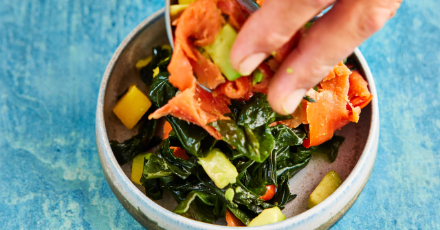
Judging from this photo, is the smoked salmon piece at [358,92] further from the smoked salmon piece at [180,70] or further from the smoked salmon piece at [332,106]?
the smoked salmon piece at [180,70]

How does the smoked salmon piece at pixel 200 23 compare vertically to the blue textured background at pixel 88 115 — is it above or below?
above

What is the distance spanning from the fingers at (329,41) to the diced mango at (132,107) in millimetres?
1318

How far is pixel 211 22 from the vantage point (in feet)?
5.65

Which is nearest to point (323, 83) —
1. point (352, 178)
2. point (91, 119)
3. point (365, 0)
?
point (352, 178)

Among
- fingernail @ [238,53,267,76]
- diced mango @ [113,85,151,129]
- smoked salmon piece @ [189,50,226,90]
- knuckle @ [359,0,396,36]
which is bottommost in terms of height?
diced mango @ [113,85,151,129]

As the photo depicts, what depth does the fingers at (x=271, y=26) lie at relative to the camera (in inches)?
56.9

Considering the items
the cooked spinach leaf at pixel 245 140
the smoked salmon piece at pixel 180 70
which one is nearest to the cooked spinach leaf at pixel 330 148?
the cooked spinach leaf at pixel 245 140

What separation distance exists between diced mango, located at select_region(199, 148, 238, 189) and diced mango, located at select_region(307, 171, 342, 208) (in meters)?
0.56

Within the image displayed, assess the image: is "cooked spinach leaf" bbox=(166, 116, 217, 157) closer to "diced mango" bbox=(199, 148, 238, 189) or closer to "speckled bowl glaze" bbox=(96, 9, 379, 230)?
"diced mango" bbox=(199, 148, 238, 189)

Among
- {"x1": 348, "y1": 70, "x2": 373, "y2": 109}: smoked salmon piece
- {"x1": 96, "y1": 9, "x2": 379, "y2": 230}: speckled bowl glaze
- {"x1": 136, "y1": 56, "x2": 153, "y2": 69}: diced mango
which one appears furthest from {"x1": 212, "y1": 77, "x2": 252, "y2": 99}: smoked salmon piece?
{"x1": 136, "y1": 56, "x2": 153, "y2": 69}: diced mango

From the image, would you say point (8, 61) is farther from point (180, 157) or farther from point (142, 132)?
point (180, 157)

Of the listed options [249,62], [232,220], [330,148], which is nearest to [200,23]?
[249,62]

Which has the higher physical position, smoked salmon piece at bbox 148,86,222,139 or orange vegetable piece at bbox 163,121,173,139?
smoked salmon piece at bbox 148,86,222,139

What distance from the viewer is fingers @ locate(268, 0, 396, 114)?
4.96ft
